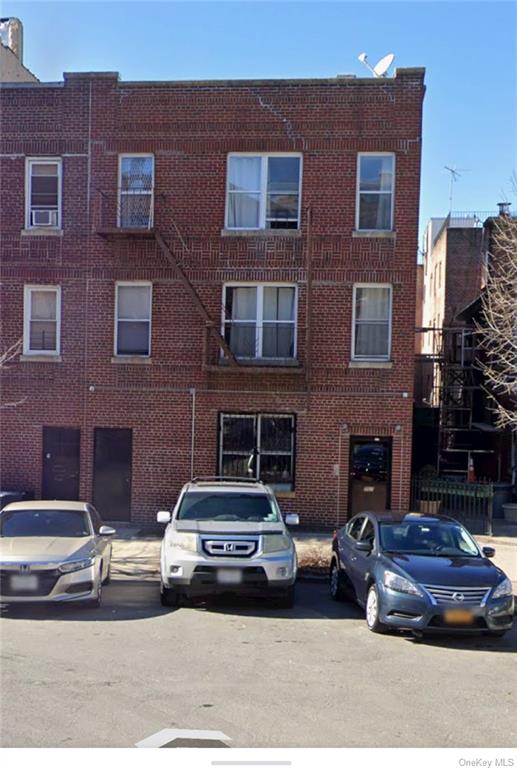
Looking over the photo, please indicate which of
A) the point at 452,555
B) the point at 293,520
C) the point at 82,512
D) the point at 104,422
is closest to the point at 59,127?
the point at 104,422

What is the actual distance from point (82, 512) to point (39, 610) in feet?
5.42

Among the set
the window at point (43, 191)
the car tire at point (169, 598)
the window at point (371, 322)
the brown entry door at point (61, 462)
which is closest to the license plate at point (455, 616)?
the car tire at point (169, 598)

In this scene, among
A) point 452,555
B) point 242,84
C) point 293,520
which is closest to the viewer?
point 452,555

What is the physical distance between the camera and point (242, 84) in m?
16.3

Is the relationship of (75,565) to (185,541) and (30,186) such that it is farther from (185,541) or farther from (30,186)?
(30,186)

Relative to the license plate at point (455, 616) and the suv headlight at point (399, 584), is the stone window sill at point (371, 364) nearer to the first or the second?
the suv headlight at point (399, 584)

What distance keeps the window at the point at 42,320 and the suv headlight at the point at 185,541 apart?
8.28 meters

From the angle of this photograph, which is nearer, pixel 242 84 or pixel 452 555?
pixel 452 555

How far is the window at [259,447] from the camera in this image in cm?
1655

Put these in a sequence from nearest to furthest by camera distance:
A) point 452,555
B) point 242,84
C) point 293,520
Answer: point 452,555 < point 293,520 < point 242,84

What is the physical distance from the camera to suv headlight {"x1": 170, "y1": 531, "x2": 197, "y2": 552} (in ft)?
31.8

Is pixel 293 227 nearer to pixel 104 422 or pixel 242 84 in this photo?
pixel 242 84

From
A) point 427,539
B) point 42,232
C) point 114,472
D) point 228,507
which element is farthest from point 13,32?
point 427,539

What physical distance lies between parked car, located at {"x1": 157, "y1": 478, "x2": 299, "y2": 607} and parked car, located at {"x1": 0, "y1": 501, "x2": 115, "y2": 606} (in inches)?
36.3
